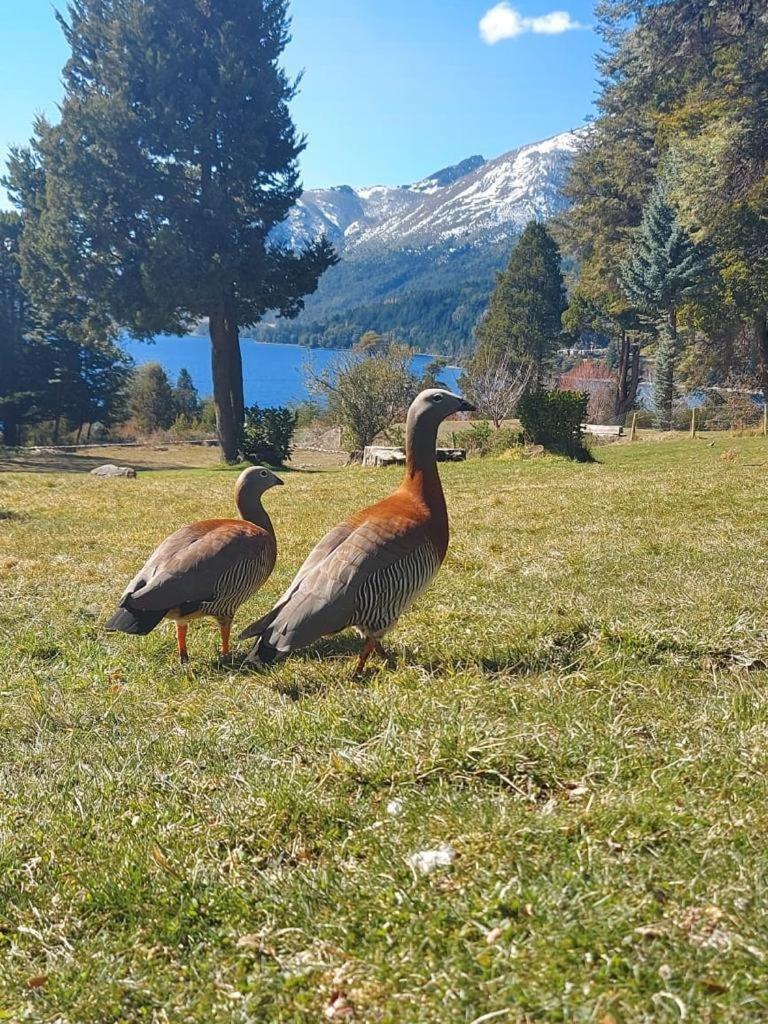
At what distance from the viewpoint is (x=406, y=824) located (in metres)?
2.70

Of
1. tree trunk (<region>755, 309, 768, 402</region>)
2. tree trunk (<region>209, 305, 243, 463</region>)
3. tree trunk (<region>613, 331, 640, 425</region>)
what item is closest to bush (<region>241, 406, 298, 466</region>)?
tree trunk (<region>209, 305, 243, 463</region>)

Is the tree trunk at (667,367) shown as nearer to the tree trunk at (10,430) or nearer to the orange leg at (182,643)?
the tree trunk at (10,430)

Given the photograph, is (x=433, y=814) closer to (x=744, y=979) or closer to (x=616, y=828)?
(x=616, y=828)

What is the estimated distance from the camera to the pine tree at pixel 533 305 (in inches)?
2416

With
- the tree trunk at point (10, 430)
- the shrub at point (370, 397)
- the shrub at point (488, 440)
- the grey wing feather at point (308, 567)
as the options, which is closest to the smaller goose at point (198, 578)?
the grey wing feather at point (308, 567)

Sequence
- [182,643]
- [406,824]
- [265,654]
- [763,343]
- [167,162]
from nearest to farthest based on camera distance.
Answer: [406,824], [265,654], [182,643], [167,162], [763,343]

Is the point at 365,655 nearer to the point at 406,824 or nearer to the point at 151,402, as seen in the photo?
the point at 406,824

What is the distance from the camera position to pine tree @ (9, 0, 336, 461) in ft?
87.2

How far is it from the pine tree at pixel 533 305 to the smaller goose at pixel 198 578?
189ft

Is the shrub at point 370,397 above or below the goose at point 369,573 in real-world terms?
above

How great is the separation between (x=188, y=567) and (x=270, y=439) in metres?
23.8

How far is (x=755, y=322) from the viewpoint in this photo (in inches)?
1374

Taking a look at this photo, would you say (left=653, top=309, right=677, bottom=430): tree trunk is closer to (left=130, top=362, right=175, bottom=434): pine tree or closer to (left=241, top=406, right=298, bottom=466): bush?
(left=241, top=406, right=298, bottom=466): bush

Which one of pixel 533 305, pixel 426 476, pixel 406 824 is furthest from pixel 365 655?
pixel 533 305
